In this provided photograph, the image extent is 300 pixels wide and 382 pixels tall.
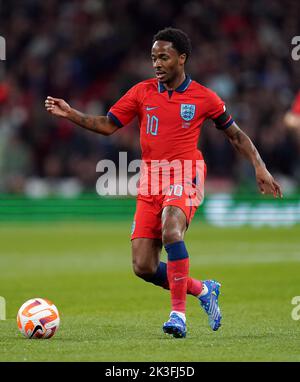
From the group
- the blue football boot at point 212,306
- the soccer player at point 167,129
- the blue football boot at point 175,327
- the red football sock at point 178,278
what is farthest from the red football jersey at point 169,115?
the blue football boot at point 175,327

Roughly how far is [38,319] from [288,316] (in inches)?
105

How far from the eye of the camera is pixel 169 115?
8.26 m

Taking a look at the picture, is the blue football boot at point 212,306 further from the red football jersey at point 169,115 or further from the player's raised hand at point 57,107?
the player's raised hand at point 57,107

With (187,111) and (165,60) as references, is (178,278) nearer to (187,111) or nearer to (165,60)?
(187,111)

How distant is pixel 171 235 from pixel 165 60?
1.40m

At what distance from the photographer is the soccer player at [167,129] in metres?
8.18

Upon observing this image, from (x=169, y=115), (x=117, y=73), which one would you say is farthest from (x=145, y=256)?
(x=117, y=73)

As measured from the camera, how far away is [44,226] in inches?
806

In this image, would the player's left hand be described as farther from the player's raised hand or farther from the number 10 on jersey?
the player's raised hand

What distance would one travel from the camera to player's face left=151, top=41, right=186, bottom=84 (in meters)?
8.20

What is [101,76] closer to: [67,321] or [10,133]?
[10,133]

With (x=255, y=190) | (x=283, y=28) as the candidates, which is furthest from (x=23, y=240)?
(x=283, y=28)

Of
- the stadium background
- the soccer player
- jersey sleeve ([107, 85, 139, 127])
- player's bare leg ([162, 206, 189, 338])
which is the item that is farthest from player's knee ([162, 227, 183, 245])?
the stadium background

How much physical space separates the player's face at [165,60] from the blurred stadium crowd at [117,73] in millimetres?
12119
